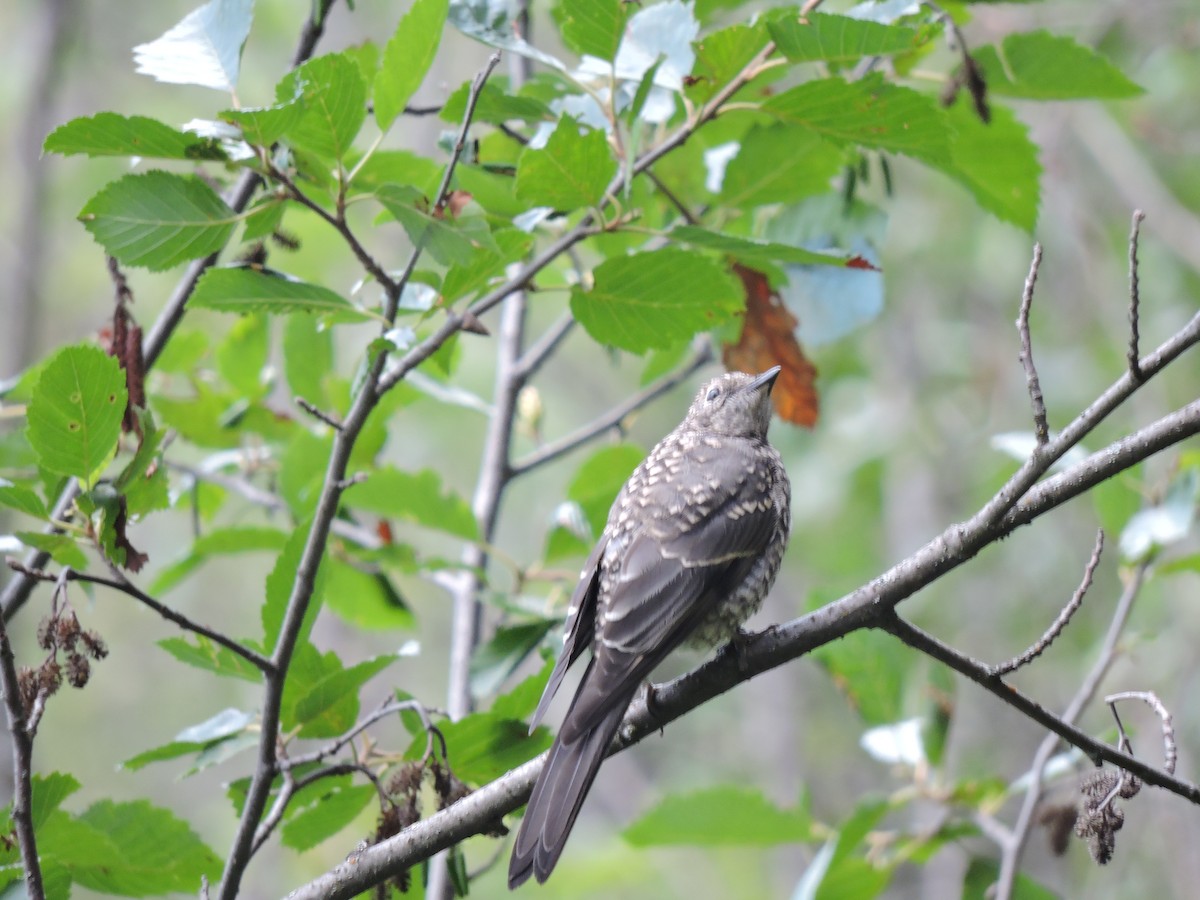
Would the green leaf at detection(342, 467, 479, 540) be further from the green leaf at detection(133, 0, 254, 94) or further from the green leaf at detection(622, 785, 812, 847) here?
the green leaf at detection(133, 0, 254, 94)

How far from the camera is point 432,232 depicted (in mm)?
2076

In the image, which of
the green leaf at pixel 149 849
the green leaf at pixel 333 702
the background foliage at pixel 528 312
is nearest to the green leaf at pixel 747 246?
the background foliage at pixel 528 312

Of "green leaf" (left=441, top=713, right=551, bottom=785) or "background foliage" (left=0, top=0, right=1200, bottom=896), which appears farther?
"green leaf" (left=441, top=713, right=551, bottom=785)

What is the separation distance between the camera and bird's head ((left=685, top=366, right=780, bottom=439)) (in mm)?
3504

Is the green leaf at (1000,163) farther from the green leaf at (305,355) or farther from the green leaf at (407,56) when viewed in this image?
the green leaf at (305,355)

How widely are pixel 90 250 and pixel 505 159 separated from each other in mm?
6112

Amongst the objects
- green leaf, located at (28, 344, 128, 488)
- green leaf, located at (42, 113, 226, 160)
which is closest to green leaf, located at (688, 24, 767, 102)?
green leaf, located at (42, 113, 226, 160)

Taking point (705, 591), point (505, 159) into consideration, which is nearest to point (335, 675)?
point (705, 591)

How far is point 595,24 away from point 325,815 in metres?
1.63

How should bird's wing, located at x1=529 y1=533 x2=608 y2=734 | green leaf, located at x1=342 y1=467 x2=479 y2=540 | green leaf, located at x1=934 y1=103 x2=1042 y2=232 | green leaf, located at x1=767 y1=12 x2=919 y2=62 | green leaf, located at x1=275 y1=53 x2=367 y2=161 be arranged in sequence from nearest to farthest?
green leaf, located at x1=275 y1=53 x2=367 y2=161 < green leaf, located at x1=767 y1=12 x2=919 y2=62 < bird's wing, located at x1=529 y1=533 x2=608 y2=734 < green leaf, located at x1=934 y1=103 x2=1042 y2=232 < green leaf, located at x1=342 y1=467 x2=479 y2=540

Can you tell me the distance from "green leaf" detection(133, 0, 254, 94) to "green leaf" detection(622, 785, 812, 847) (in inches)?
76.5

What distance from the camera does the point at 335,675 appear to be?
2.27 metres

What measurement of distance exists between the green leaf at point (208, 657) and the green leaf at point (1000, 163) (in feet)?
6.45

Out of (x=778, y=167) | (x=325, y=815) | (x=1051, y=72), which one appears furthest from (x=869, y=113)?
(x=325, y=815)
